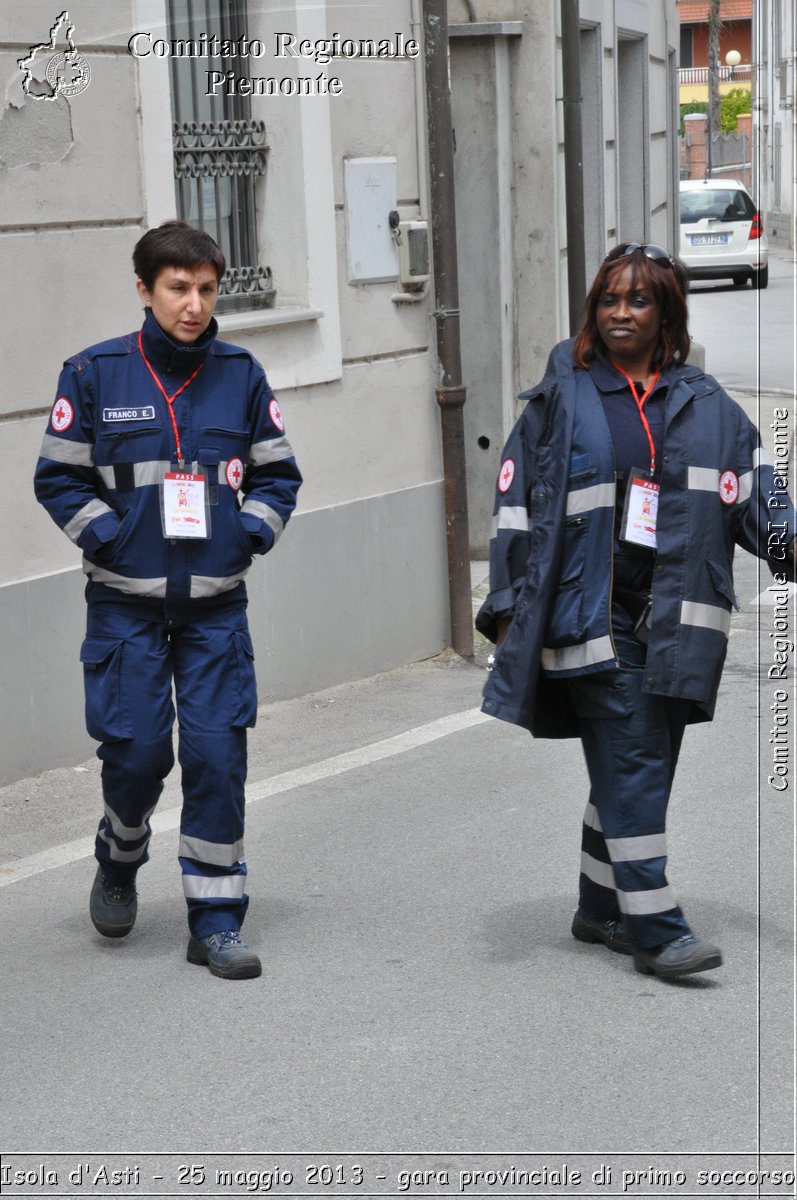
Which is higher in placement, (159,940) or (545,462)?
(545,462)

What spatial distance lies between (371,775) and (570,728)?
78.4 inches

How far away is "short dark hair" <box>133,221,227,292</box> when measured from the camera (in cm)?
467

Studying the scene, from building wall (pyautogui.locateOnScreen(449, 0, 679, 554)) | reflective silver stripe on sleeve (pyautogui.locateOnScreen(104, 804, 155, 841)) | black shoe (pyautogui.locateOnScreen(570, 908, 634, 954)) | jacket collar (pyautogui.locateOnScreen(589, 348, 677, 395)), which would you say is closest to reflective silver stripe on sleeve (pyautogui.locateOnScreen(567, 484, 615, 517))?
jacket collar (pyautogui.locateOnScreen(589, 348, 677, 395))

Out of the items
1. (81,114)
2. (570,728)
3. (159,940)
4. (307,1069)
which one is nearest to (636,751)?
(570,728)

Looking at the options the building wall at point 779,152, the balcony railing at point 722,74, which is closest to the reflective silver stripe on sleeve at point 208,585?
the building wall at point 779,152

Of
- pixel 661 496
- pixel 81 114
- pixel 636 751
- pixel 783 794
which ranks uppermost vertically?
pixel 81 114

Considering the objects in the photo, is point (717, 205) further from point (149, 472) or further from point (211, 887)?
point (211, 887)

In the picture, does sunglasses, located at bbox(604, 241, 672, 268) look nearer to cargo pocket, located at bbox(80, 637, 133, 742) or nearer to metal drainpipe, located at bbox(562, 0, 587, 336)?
cargo pocket, located at bbox(80, 637, 133, 742)

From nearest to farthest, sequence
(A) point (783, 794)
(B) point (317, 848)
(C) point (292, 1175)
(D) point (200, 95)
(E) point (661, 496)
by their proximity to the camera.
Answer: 1. (C) point (292, 1175)
2. (E) point (661, 496)
3. (B) point (317, 848)
4. (A) point (783, 794)
5. (D) point (200, 95)

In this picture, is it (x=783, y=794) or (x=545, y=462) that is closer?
(x=545, y=462)

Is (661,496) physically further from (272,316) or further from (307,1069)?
(272,316)

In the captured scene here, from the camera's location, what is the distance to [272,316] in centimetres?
775

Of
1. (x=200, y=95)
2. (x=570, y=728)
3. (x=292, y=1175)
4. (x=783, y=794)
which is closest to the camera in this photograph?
(x=292, y=1175)

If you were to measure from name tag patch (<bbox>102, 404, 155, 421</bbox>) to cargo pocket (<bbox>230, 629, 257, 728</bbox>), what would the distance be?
2.00 feet
